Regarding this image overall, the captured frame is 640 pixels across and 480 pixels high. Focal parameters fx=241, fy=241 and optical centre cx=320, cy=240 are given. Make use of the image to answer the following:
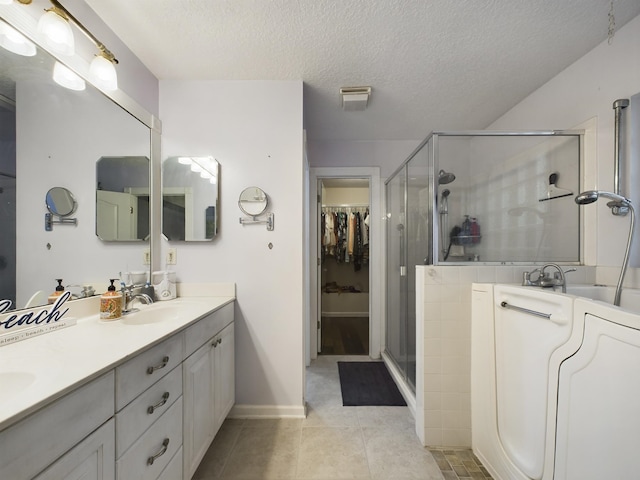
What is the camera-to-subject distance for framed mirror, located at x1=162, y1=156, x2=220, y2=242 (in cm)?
168

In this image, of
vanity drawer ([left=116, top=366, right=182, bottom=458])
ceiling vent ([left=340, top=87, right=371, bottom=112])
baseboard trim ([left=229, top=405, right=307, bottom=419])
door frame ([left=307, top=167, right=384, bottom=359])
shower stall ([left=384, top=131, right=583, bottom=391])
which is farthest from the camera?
door frame ([left=307, top=167, right=384, bottom=359])

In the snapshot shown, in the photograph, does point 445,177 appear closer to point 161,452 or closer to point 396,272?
point 396,272

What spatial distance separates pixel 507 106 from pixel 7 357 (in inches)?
127

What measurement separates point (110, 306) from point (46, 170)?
0.66 metres

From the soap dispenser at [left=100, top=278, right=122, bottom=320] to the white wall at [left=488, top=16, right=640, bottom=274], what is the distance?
2.67 meters

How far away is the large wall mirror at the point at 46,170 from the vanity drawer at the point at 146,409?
649 millimetres

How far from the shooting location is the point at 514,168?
164 centimetres

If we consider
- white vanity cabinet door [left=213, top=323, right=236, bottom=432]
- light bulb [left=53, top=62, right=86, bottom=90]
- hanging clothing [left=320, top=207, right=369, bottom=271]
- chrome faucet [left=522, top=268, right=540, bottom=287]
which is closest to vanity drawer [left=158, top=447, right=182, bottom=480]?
white vanity cabinet door [left=213, top=323, right=236, bottom=432]

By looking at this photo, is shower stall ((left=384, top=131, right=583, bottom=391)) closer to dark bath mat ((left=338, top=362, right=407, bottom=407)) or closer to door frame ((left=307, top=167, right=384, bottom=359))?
door frame ((left=307, top=167, right=384, bottom=359))

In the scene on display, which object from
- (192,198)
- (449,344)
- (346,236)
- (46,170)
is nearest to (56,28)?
(46,170)

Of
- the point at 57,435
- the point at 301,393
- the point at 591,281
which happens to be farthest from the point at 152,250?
the point at 591,281

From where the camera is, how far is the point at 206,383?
126 centimetres

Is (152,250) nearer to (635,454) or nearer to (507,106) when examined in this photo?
(635,454)

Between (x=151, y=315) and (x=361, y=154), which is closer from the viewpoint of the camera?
(x=151, y=315)
